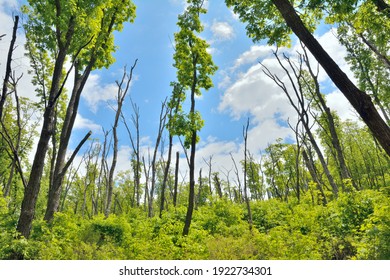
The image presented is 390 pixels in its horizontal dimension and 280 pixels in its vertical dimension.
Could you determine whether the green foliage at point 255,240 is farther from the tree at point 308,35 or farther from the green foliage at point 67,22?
the green foliage at point 67,22

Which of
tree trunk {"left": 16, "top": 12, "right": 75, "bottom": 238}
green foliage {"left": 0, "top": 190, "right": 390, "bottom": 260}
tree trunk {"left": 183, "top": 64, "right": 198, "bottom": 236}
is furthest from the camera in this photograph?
tree trunk {"left": 183, "top": 64, "right": 198, "bottom": 236}

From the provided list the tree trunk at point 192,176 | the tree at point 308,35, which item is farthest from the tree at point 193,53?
the tree at point 308,35

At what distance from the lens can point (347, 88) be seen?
5168 mm

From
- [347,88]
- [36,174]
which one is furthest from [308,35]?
[36,174]

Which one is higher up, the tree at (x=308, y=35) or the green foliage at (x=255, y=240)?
the tree at (x=308, y=35)

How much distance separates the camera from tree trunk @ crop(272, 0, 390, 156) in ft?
15.8

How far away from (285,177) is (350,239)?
1171 inches

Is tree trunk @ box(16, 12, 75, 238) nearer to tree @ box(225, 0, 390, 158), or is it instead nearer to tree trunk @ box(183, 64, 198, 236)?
tree @ box(225, 0, 390, 158)

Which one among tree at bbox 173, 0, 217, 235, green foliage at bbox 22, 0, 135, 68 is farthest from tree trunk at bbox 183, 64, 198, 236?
green foliage at bbox 22, 0, 135, 68

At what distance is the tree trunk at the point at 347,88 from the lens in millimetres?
4809

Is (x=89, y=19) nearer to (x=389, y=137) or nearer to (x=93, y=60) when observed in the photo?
(x=93, y=60)

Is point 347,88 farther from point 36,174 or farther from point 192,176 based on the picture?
point 192,176

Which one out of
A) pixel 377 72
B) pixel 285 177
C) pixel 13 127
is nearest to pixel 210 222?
pixel 377 72

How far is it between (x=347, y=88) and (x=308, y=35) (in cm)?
139
